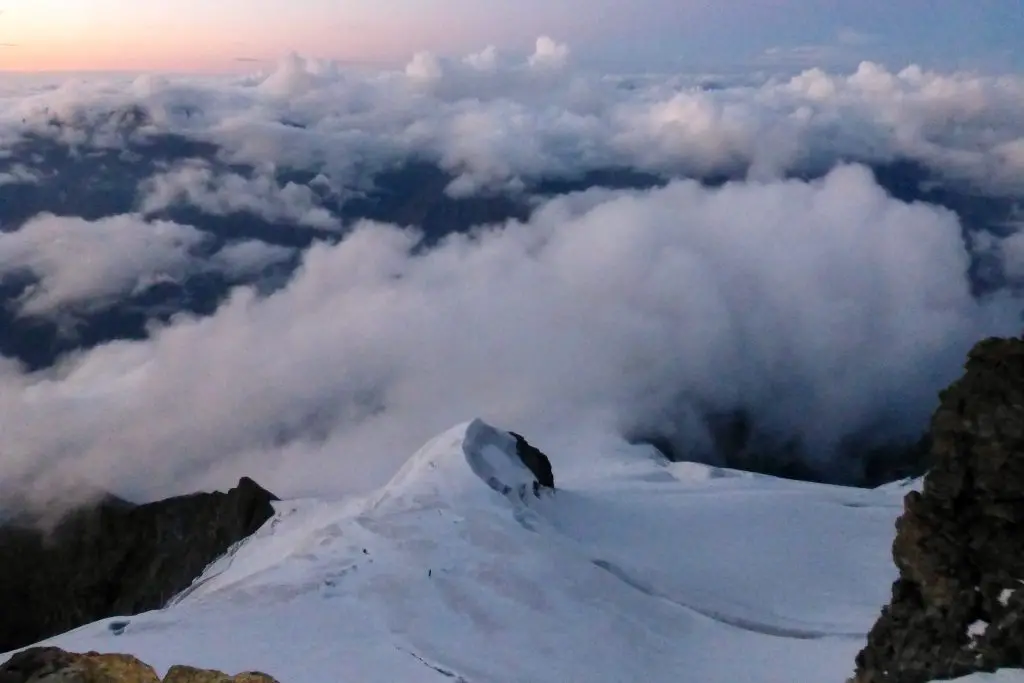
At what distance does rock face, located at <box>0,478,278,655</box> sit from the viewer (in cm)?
9542

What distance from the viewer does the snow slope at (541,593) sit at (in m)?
31.2

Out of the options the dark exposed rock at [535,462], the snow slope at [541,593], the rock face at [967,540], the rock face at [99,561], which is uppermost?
the rock face at [967,540]

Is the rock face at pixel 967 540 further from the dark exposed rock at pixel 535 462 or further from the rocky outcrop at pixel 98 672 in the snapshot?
the dark exposed rock at pixel 535 462

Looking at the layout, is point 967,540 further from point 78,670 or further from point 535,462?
point 535,462

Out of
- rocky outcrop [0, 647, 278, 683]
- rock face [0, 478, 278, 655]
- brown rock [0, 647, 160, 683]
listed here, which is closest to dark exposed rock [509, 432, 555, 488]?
rock face [0, 478, 278, 655]

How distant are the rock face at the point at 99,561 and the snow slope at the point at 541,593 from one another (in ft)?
168

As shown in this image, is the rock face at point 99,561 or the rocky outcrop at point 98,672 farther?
the rock face at point 99,561

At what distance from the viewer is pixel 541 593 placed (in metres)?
37.1

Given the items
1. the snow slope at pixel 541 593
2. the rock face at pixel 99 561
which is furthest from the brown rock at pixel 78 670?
the rock face at pixel 99 561

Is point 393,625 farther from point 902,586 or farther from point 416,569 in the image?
point 902,586

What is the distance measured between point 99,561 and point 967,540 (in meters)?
114

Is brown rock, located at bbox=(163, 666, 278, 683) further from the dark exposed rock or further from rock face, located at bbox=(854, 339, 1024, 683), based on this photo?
the dark exposed rock

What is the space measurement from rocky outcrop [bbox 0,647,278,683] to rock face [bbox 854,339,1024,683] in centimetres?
1534

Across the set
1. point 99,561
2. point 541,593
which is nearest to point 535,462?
point 541,593
